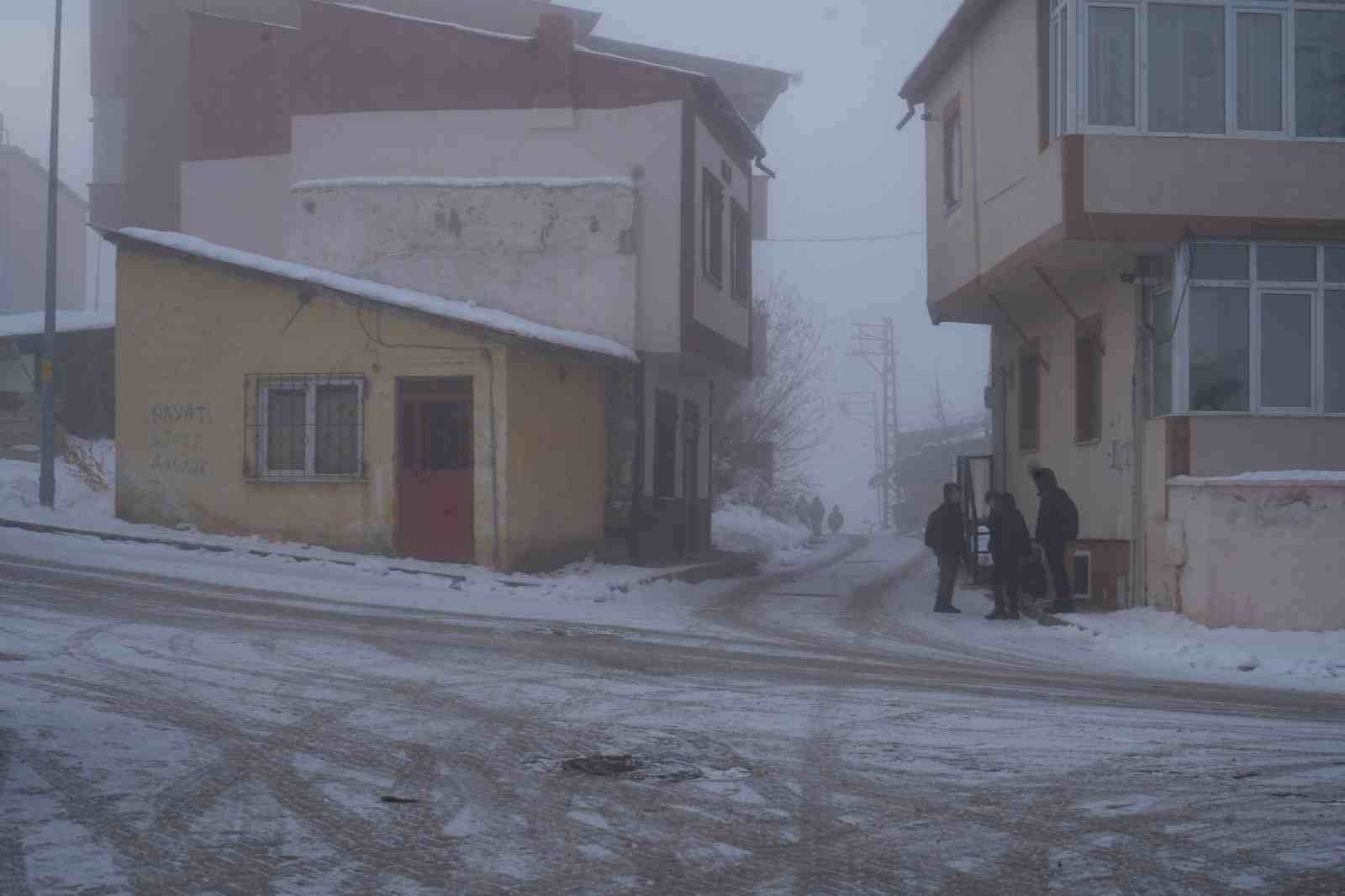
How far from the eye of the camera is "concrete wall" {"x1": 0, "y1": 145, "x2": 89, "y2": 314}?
2318 inches

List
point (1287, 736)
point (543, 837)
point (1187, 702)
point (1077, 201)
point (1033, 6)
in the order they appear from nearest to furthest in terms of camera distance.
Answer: point (543, 837) → point (1287, 736) → point (1187, 702) → point (1077, 201) → point (1033, 6)

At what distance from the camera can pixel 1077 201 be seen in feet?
53.0

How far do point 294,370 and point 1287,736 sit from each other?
1454 cm

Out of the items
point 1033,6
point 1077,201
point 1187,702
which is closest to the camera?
point 1187,702

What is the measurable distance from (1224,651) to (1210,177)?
216 inches

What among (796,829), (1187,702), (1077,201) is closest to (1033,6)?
(1077,201)

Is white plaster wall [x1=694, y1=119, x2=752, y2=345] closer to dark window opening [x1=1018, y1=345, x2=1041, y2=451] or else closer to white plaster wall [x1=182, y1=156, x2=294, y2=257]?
dark window opening [x1=1018, y1=345, x2=1041, y2=451]

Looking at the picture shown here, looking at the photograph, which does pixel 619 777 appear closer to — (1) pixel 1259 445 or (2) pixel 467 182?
(1) pixel 1259 445

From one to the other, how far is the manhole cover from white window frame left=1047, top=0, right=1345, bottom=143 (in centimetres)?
1105

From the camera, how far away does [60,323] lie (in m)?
32.7

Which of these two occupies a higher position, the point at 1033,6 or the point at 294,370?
the point at 1033,6

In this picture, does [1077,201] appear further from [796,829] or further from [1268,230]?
[796,829]

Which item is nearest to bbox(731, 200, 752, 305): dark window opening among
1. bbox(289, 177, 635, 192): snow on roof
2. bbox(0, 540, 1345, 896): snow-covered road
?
bbox(289, 177, 635, 192): snow on roof

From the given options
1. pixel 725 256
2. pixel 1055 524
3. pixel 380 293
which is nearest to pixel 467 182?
pixel 380 293
